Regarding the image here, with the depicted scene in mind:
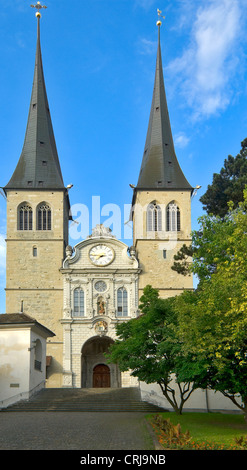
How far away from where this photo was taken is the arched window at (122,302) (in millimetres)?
52312

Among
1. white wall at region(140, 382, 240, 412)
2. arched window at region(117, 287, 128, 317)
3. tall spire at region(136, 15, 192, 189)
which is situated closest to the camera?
white wall at region(140, 382, 240, 412)

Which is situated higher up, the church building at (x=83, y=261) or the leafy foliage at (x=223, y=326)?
the church building at (x=83, y=261)

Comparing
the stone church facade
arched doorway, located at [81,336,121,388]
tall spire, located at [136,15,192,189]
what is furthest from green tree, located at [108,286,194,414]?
tall spire, located at [136,15,192,189]

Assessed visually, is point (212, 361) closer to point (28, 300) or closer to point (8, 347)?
point (8, 347)

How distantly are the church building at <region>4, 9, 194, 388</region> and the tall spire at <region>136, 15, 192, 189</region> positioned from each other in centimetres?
12

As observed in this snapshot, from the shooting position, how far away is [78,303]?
2062 inches

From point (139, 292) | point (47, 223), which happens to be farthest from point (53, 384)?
point (47, 223)

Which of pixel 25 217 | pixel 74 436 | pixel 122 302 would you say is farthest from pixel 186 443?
pixel 25 217

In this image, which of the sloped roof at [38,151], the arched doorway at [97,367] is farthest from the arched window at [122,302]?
the sloped roof at [38,151]

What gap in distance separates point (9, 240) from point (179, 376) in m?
34.0

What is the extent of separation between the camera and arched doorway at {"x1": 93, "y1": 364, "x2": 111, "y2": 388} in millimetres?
52969

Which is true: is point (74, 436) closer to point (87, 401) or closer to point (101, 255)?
point (87, 401)

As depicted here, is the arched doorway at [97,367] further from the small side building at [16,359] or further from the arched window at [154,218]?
the small side building at [16,359]

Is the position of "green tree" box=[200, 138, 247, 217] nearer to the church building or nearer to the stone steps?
the stone steps
